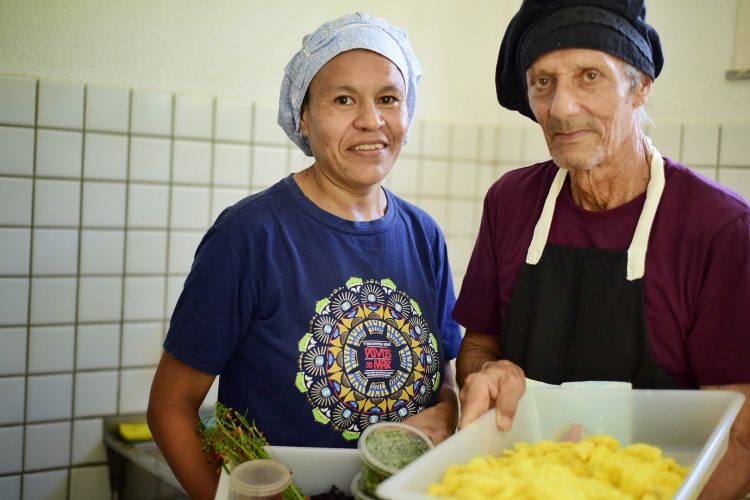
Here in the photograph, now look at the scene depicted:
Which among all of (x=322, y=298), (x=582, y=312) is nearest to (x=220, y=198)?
(x=322, y=298)

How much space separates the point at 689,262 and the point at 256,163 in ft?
5.18

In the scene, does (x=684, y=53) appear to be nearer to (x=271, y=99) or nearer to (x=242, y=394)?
(x=271, y=99)

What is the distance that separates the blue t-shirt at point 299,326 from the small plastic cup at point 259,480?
11.0 inches

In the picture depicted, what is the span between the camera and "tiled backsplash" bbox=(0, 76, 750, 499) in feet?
7.03

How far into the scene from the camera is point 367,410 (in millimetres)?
1372

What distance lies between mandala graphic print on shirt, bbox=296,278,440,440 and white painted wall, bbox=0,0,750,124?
4.13ft

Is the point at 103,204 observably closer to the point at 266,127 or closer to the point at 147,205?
the point at 147,205

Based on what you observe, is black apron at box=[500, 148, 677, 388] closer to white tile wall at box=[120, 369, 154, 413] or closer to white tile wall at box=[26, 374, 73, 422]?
white tile wall at box=[120, 369, 154, 413]

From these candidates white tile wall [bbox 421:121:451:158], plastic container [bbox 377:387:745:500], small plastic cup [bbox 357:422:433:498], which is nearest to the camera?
plastic container [bbox 377:387:745:500]

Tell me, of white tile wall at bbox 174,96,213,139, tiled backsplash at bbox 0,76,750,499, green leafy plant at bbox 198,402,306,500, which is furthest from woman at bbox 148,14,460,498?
white tile wall at bbox 174,96,213,139

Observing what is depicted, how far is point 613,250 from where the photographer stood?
1.30m

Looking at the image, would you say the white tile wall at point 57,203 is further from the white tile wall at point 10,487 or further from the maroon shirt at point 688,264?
the maroon shirt at point 688,264

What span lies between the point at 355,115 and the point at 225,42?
111 cm

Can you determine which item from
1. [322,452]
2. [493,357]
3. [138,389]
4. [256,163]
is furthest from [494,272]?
[138,389]
